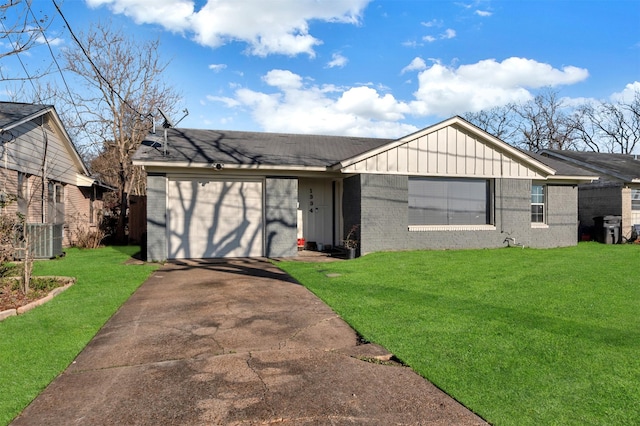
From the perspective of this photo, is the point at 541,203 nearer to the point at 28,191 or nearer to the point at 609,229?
the point at 609,229

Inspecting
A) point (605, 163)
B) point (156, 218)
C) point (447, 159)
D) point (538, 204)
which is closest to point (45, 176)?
point (156, 218)

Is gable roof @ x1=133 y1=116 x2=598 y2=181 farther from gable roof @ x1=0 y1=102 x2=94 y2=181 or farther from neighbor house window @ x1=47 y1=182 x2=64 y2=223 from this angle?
neighbor house window @ x1=47 y1=182 x2=64 y2=223

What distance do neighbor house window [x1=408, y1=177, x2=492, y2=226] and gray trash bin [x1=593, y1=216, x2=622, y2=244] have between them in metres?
6.29

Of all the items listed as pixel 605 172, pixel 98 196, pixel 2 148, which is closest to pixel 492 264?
pixel 605 172

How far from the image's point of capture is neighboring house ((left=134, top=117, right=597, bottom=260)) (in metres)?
12.1

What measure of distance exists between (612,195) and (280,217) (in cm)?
1453

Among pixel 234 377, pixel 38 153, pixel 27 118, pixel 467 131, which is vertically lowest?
pixel 234 377

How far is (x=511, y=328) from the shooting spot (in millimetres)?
4961

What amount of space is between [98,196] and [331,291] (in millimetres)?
16655

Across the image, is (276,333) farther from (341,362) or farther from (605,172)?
(605,172)

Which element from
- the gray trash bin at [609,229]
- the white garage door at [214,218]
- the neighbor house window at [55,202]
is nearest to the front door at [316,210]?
the white garage door at [214,218]

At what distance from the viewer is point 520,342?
4461mm

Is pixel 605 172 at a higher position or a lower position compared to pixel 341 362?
higher

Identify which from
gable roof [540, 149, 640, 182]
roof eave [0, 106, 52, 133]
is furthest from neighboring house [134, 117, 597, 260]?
gable roof [540, 149, 640, 182]
